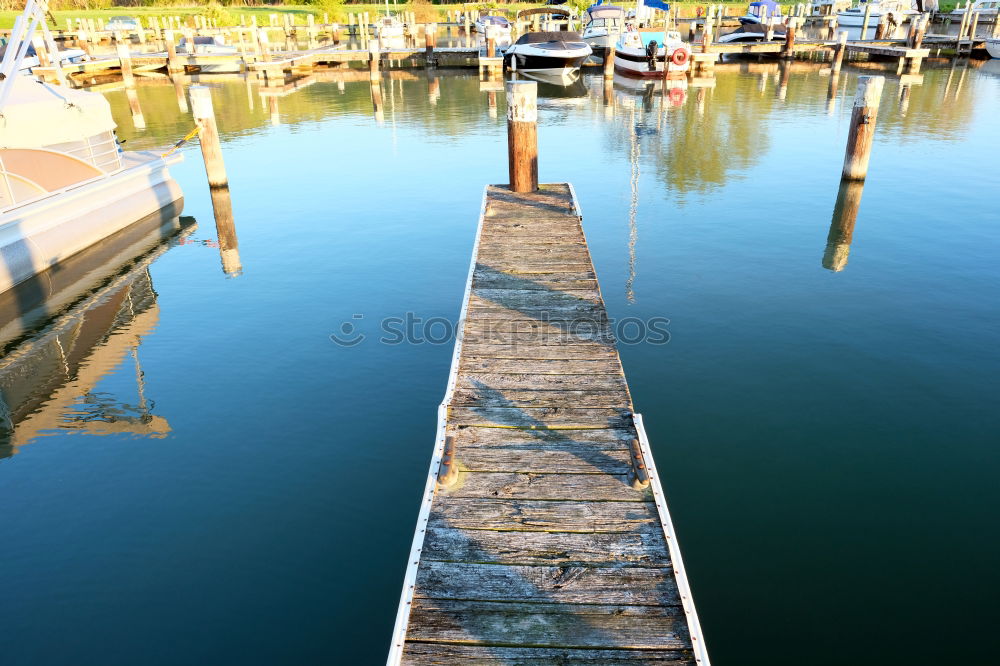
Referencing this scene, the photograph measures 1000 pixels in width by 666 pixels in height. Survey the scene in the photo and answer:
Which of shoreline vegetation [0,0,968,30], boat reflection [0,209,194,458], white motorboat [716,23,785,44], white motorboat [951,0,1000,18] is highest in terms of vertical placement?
shoreline vegetation [0,0,968,30]

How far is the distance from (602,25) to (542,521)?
52.7 m

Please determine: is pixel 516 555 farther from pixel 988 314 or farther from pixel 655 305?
pixel 988 314

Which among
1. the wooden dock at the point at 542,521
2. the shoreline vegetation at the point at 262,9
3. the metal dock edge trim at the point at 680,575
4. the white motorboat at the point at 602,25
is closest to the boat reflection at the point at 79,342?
the wooden dock at the point at 542,521

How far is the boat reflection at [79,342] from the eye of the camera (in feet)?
31.0

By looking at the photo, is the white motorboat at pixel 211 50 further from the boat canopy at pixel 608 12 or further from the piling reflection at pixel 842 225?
the piling reflection at pixel 842 225

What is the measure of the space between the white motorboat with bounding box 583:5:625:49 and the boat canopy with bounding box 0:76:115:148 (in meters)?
37.7

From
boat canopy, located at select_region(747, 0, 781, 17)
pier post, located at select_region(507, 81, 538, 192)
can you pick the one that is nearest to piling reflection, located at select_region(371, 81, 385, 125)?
pier post, located at select_region(507, 81, 538, 192)

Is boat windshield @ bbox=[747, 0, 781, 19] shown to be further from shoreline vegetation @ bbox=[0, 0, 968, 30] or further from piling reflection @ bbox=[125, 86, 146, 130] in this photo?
piling reflection @ bbox=[125, 86, 146, 130]

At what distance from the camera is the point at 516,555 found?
5.15 metres

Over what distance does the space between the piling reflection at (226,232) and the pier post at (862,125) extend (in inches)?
613

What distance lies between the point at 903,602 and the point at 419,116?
30.3 m

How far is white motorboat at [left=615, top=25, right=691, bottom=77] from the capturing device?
39938 mm

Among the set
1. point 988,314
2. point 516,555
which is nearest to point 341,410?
point 516,555

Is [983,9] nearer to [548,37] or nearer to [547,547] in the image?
[548,37]
